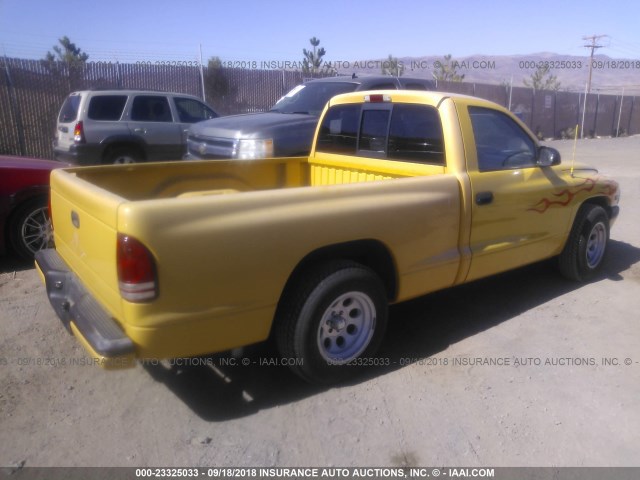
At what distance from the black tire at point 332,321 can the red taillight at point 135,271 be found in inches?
34.3

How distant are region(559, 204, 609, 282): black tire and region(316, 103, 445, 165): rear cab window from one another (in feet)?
6.34

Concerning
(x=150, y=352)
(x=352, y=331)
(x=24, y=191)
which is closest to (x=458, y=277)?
(x=352, y=331)

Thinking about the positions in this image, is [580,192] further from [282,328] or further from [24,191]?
[24,191]

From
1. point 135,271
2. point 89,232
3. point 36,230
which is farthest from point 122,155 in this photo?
point 135,271

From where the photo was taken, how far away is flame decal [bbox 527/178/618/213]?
4.46 meters

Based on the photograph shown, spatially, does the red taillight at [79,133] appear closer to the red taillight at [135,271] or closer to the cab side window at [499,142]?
the cab side window at [499,142]

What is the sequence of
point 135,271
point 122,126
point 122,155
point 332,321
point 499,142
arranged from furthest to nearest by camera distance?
point 122,155
point 122,126
point 499,142
point 332,321
point 135,271

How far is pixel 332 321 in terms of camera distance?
135 inches

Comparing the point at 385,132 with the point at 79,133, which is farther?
the point at 79,133

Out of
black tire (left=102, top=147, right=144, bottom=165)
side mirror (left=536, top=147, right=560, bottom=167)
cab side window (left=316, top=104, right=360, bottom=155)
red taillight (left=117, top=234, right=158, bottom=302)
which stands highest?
cab side window (left=316, top=104, right=360, bottom=155)

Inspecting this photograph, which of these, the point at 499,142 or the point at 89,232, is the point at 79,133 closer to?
the point at 89,232

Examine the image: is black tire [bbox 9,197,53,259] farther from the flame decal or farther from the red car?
the flame decal

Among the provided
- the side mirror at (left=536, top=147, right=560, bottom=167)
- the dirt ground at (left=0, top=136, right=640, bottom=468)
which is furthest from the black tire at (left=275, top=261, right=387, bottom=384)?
the side mirror at (left=536, top=147, right=560, bottom=167)

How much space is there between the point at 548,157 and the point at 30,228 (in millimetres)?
4951
